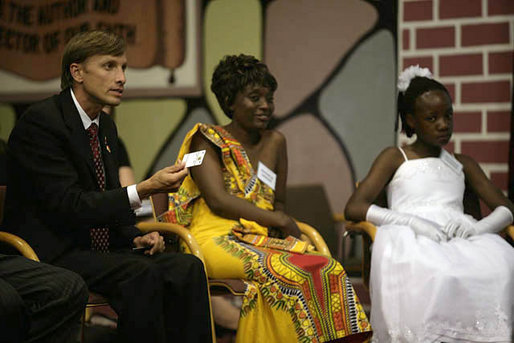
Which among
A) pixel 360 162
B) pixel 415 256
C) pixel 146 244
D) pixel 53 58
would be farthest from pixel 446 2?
pixel 53 58

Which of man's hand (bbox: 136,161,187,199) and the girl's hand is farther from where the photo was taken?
the girl's hand

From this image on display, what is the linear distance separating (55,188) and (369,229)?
1.44m

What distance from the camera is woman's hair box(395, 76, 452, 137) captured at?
10.5ft

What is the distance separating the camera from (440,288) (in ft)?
8.24

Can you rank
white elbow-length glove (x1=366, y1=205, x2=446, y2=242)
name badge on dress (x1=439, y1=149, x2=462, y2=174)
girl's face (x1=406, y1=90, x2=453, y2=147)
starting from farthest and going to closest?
name badge on dress (x1=439, y1=149, x2=462, y2=174)
girl's face (x1=406, y1=90, x2=453, y2=147)
white elbow-length glove (x1=366, y1=205, x2=446, y2=242)

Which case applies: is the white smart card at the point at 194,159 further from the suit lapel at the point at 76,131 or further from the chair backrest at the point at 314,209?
the chair backrest at the point at 314,209

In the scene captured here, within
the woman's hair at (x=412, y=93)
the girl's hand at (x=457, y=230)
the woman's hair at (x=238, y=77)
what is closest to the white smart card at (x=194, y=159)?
the woman's hair at (x=238, y=77)

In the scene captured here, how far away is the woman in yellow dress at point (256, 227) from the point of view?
254cm

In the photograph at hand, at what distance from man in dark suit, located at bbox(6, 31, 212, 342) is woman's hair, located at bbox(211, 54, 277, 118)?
717 millimetres

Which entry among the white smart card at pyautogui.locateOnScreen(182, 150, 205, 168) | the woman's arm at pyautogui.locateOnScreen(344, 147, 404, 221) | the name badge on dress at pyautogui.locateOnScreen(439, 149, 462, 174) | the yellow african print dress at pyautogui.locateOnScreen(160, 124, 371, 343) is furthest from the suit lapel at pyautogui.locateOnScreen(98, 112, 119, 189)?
the name badge on dress at pyautogui.locateOnScreen(439, 149, 462, 174)

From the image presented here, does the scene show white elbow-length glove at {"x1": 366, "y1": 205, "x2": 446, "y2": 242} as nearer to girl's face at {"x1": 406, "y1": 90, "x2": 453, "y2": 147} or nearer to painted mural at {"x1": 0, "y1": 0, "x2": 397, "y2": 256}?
girl's face at {"x1": 406, "y1": 90, "x2": 453, "y2": 147}

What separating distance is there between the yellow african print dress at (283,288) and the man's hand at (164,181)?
492mm

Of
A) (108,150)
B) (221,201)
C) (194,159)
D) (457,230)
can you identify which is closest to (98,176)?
(108,150)

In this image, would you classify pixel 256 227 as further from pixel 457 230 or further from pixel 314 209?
pixel 314 209
